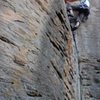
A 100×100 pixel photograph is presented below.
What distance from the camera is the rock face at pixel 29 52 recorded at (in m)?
1.95

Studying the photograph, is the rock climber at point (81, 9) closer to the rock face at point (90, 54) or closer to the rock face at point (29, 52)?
the rock face at point (90, 54)

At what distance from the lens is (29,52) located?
2191mm

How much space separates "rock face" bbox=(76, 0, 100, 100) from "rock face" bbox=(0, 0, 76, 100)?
6.38ft

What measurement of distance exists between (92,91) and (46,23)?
235 cm

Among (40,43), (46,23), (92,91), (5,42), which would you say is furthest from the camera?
(92,91)

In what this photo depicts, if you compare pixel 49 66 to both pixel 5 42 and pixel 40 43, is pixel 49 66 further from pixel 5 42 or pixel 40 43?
pixel 5 42

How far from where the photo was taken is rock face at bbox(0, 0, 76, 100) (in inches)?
76.7

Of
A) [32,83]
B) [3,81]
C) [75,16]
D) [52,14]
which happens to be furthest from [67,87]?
[75,16]

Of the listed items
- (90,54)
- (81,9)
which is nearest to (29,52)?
(90,54)

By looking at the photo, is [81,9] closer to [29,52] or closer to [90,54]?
[90,54]

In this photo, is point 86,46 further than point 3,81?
Yes

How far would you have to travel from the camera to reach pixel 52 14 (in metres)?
2.86

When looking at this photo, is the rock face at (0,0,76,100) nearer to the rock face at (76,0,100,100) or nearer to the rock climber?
the rock face at (76,0,100,100)

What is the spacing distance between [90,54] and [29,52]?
298cm
